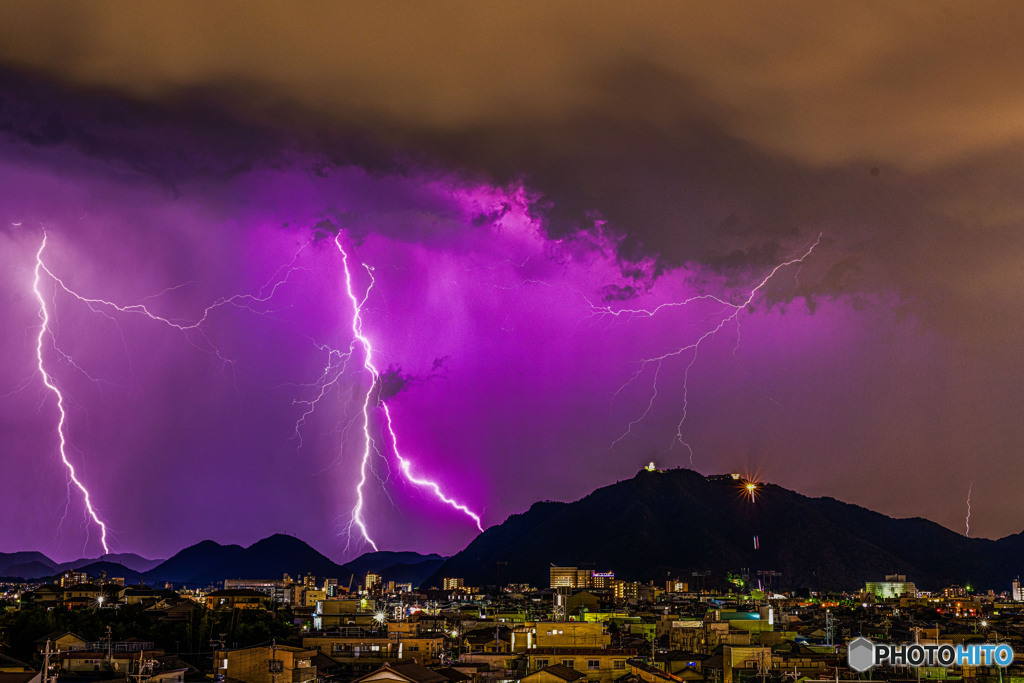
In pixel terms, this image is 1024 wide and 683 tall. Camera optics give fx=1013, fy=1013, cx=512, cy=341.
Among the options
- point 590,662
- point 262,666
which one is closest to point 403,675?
point 262,666

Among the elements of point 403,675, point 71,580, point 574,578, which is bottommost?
point 574,578

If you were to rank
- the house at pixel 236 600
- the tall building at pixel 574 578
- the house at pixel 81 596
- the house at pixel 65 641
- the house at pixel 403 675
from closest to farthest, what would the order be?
the house at pixel 403 675
the house at pixel 65 641
the house at pixel 81 596
the house at pixel 236 600
the tall building at pixel 574 578

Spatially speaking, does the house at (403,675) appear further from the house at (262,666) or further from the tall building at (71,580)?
the tall building at (71,580)

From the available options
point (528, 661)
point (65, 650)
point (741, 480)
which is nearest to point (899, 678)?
point (528, 661)

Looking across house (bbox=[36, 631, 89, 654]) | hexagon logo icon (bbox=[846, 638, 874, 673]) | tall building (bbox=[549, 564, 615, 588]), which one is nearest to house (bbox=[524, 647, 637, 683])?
hexagon logo icon (bbox=[846, 638, 874, 673])

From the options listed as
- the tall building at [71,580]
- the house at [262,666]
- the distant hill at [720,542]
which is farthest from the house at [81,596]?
the distant hill at [720,542]

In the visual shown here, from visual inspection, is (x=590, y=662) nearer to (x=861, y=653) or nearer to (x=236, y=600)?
(x=861, y=653)

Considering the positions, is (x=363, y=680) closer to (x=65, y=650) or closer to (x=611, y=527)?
(x=65, y=650)

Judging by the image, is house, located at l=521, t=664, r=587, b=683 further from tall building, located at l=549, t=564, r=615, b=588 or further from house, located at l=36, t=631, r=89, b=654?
tall building, located at l=549, t=564, r=615, b=588
